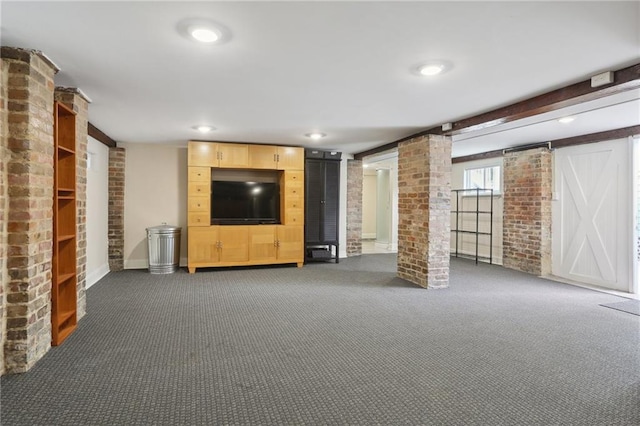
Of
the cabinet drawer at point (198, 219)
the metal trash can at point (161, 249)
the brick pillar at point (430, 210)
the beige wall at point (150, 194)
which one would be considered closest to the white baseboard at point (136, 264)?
the beige wall at point (150, 194)

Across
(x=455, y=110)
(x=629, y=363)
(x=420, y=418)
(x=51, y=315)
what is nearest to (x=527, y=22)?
(x=455, y=110)

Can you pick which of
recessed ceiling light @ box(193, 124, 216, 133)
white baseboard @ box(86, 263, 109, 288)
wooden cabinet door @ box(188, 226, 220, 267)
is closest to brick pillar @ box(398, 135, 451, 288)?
recessed ceiling light @ box(193, 124, 216, 133)

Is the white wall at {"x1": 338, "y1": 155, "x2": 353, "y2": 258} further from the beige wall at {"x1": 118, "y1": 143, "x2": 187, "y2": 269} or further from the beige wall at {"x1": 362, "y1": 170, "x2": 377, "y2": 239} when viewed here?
the beige wall at {"x1": 362, "y1": 170, "x2": 377, "y2": 239}

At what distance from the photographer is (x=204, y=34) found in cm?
208

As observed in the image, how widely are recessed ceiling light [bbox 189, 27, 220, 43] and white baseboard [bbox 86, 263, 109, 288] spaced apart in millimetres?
3905

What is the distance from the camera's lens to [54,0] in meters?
1.77

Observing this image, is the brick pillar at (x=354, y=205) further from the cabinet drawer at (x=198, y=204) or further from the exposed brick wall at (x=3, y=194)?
the exposed brick wall at (x=3, y=194)

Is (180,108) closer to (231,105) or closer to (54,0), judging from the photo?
(231,105)

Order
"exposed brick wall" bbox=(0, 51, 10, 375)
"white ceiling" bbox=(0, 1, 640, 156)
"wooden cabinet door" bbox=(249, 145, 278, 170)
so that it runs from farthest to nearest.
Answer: "wooden cabinet door" bbox=(249, 145, 278, 170) → "exposed brick wall" bbox=(0, 51, 10, 375) → "white ceiling" bbox=(0, 1, 640, 156)

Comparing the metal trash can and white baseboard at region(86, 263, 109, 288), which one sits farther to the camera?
the metal trash can

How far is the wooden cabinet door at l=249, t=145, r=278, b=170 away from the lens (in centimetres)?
591

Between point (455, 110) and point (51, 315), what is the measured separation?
13.6 feet

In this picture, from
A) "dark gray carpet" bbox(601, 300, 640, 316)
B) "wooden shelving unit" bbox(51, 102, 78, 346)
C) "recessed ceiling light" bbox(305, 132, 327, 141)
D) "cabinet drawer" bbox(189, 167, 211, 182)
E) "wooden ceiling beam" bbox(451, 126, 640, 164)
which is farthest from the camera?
"cabinet drawer" bbox(189, 167, 211, 182)

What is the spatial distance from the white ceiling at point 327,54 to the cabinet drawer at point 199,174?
157cm
